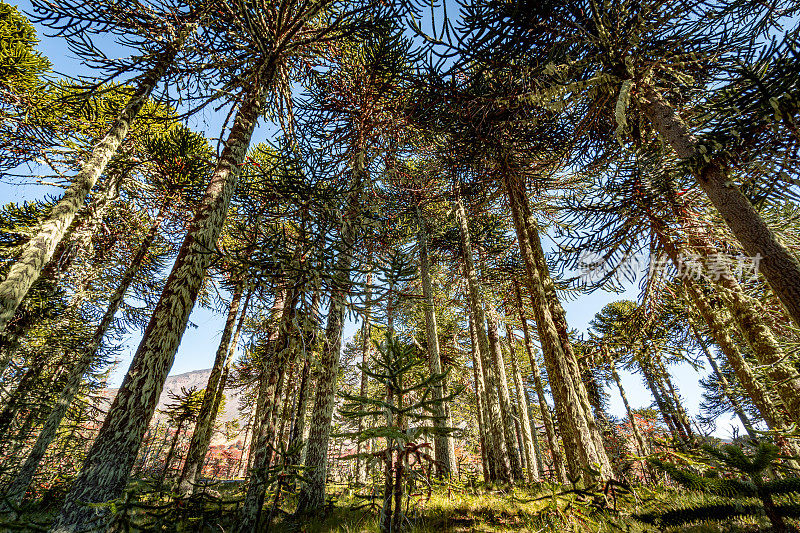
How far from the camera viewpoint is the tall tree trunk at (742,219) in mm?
3527

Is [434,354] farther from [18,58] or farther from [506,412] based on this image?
[18,58]

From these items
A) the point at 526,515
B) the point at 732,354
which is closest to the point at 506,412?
the point at 526,515

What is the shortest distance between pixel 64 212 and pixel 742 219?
10849 mm

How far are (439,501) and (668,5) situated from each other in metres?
10.5

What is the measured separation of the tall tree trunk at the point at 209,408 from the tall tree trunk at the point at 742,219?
852 centimetres

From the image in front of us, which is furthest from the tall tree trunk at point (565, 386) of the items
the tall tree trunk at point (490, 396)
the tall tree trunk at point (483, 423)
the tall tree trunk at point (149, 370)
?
the tall tree trunk at point (149, 370)

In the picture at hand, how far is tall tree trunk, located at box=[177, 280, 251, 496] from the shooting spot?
7.84 metres

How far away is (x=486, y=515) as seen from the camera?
4.41 meters

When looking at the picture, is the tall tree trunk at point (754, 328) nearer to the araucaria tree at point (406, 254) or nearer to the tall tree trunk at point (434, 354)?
the araucaria tree at point (406, 254)

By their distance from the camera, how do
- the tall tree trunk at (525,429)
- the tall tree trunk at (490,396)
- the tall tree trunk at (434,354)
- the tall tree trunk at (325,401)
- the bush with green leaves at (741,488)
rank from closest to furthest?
the bush with green leaves at (741,488) → the tall tree trunk at (325,401) → the tall tree trunk at (434,354) → the tall tree trunk at (490,396) → the tall tree trunk at (525,429)

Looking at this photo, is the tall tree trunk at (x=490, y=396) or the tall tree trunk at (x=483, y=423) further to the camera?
the tall tree trunk at (x=483, y=423)

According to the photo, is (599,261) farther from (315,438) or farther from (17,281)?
(17,281)

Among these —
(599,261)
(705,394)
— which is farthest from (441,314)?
(705,394)

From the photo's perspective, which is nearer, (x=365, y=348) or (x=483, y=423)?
(x=483, y=423)
